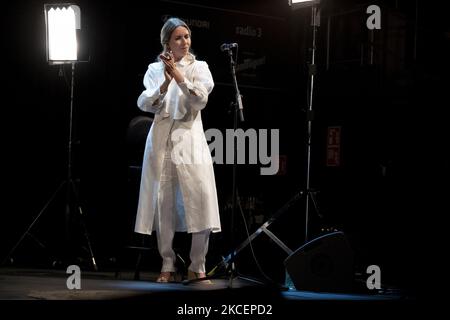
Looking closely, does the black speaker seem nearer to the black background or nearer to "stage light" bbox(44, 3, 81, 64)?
the black background

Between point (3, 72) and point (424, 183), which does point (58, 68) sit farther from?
point (424, 183)

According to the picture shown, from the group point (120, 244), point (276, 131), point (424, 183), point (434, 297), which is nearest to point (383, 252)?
point (424, 183)

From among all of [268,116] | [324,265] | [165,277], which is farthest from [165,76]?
[268,116]

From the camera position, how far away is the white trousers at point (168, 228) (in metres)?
4.34

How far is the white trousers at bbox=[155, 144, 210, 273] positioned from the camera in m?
4.34

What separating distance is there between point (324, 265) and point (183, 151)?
3.51 ft

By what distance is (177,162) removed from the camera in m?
4.30

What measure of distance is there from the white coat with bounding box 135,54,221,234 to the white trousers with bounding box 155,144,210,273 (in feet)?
0.12
